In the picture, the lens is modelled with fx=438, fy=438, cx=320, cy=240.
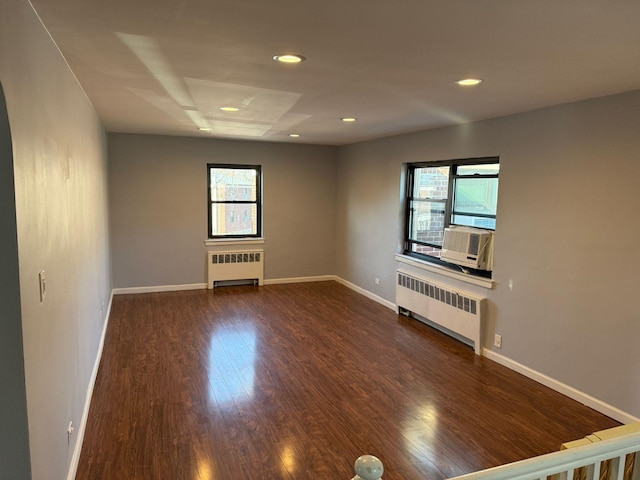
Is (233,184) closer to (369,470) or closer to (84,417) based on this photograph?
(84,417)

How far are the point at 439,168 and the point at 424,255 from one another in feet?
3.72

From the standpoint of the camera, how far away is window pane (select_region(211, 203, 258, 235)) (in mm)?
7195

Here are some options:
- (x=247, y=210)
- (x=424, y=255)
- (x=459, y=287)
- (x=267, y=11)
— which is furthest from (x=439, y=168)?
(x=267, y=11)

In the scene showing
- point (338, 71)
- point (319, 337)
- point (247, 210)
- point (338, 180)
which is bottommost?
point (319, 337)

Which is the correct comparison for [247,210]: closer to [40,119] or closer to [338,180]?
[338,180]

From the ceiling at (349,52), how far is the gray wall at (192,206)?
256 centimetres

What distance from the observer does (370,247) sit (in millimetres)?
6734

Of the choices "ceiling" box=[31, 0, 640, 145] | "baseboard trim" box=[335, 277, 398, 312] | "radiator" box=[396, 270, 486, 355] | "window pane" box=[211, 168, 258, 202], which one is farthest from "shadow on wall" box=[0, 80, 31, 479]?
"window pane" box=[211, 168, 258, 202]

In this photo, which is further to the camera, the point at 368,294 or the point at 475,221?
the point at 368,294

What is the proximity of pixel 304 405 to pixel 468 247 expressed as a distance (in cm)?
243

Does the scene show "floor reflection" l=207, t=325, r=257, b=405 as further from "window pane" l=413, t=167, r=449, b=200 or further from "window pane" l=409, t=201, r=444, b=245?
"window pane" l=413, t=167, r=449, b=200

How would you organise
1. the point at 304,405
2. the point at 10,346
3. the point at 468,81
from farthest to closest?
the point at 304,405
the point at 468,81
the point at 10,346

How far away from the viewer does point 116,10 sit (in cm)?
182

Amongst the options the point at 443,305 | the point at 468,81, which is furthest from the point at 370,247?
the point at 468,81
